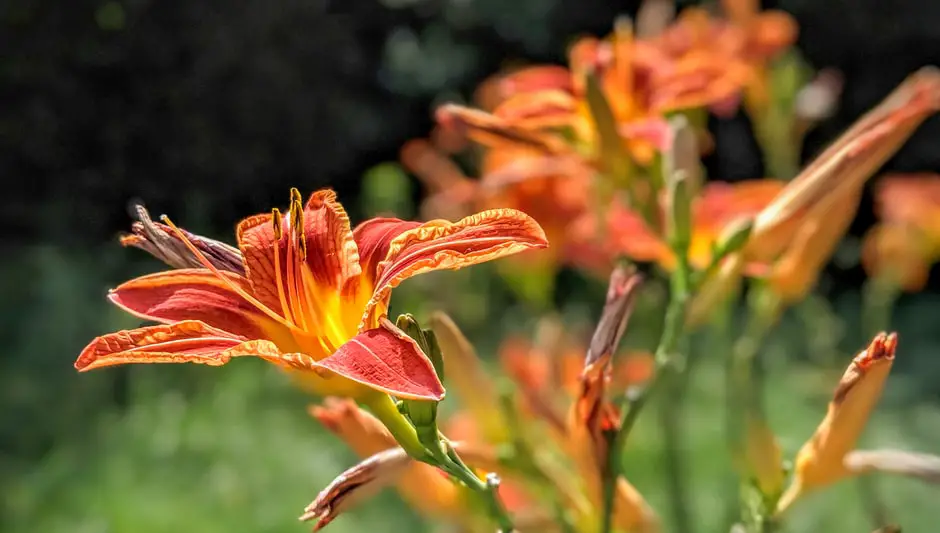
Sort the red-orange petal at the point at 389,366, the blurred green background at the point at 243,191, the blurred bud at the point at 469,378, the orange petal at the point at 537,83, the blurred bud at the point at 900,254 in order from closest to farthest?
1. the red-orange petal at the point at 389,366
2. the blurred bud at the point at 469,378
3. the orange petal at the point at 537,83
4. the blurred bud at the point at 900,254
5. the blurred green background at the point at 243,191

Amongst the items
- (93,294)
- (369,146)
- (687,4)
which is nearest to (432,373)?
(93,294)

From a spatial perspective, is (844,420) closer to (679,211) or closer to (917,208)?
(679,211)

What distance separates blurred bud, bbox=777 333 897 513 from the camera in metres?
0.55

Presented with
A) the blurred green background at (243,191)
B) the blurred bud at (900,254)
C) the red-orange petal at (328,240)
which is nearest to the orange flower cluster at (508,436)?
the red-orange petal at (328,240)

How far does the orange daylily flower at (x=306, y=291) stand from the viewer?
474 millimetres

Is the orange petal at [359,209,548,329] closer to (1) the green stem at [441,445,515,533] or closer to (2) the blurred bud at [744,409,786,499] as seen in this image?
(1) the green stem at [441,445,515,533]

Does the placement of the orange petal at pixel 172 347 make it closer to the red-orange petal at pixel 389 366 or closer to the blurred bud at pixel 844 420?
the red-orange petal at pixel 389 366

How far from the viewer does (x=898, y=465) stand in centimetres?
66

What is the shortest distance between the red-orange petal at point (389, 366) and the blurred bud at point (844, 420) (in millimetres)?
265

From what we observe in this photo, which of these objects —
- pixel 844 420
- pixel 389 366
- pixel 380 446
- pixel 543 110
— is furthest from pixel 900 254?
pixel 389 366

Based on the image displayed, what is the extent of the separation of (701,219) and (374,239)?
0.52m

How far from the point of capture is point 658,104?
0.89 metres

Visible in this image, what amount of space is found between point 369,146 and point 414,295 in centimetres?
170

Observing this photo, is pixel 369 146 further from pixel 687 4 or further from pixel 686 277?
pixel 686 277
